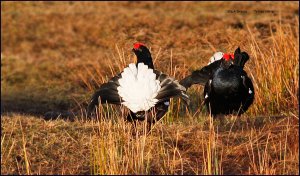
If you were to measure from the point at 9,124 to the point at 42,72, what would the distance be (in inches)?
232

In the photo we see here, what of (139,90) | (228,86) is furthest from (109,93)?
(228,86)

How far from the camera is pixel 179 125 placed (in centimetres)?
725

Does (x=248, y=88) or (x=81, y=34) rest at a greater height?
(x=81, y=34)

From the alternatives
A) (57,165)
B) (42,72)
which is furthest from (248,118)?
(42,72)

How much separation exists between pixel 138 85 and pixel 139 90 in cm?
6

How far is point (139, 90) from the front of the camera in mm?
6406

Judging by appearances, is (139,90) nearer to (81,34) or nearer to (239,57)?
(239,57)

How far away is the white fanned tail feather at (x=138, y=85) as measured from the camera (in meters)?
6.36

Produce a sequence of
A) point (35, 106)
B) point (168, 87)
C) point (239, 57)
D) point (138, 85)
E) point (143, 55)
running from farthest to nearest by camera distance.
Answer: point (35, 106)
point (239, 57)
point (143, 55)
point (168, 87)
point (138, 85)

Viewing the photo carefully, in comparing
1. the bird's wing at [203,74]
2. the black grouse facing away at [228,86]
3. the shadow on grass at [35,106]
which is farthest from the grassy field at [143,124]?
the bird's wing at [203,74]

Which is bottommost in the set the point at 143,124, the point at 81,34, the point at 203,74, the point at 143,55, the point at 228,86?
the point at 143,124

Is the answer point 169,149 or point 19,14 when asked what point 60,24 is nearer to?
point 19,14

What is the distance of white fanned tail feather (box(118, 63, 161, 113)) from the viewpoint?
20.9ft

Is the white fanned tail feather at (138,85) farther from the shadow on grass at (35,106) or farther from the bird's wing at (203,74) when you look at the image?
the shadow on grass at (35,106)
